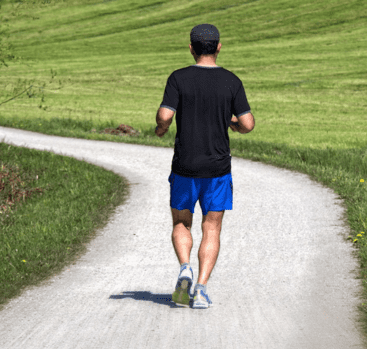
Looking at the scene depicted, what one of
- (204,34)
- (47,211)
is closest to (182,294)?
(204,34)

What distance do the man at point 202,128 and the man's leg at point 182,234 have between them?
1cm

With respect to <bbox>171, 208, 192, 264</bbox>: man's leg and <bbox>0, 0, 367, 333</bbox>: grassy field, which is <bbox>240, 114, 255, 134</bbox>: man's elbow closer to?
<bbox>171, 208, 192, 264</bbox>: man's leg

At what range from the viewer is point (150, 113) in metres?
27.4

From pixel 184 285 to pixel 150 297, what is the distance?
2.05ft

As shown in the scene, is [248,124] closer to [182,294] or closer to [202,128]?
[202,128]

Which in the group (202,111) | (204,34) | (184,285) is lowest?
(184,285)

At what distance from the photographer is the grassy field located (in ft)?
47.4

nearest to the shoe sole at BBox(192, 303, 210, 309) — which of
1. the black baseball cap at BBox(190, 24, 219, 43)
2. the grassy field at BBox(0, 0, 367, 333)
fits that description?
the grassy field at BBox(0, 0, 367, 333)

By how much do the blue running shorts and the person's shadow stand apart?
2.78 feet

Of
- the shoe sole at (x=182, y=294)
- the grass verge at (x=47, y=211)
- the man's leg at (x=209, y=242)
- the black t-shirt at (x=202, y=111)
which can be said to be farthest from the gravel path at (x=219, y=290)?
the black t-shirt at (x=202, y=111)

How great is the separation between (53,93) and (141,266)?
3250 centimetres

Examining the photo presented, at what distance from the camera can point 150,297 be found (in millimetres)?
5344

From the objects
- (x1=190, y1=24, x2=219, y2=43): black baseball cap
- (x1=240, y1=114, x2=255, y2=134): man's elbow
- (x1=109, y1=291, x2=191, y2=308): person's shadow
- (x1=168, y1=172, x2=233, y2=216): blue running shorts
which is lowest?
(x1=109, y1=291, x2=191, y2=308): person's shadow

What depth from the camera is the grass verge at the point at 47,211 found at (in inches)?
242
